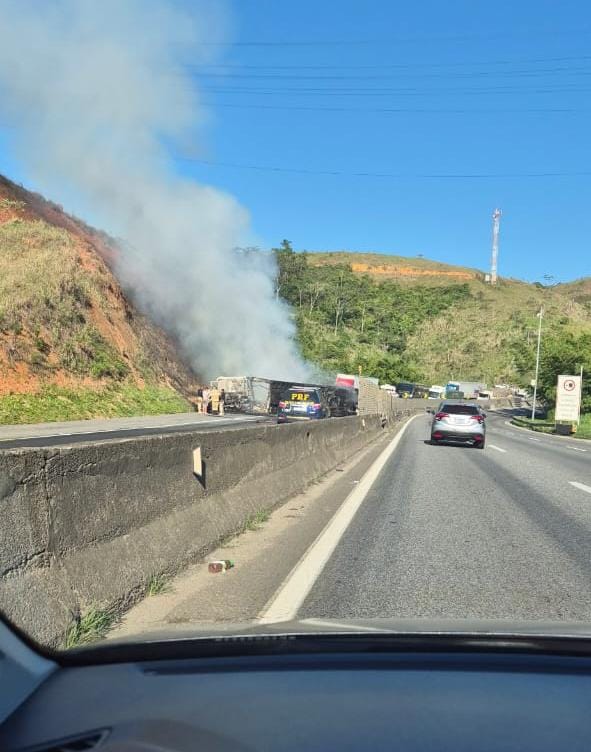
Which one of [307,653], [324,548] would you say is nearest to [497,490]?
[324,548]

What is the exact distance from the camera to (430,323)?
122875 mm

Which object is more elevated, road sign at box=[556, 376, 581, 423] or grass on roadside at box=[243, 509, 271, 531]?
road sign at box=[556, 376, 581, 423]

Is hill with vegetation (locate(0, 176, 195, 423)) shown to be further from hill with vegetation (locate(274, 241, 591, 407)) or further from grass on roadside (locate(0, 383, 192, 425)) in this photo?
hill with vegetation (locate(274, 241, 591, 407))

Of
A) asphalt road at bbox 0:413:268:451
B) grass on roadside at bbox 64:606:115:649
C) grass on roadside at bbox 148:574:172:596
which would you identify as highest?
grass on roadside at bbox 64:606:115:649

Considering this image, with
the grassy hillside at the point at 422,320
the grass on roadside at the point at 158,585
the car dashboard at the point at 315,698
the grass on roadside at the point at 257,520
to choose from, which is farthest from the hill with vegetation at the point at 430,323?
the car dashboard at the point at 315,698

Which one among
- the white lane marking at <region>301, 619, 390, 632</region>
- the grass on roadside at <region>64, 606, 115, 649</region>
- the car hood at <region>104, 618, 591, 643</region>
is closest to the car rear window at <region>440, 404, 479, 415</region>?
the grass on roadside at <region>64, 606, 115, 649</region>

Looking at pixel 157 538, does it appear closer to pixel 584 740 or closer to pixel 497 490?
pixel 584 740

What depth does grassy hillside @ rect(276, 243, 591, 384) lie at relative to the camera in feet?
304

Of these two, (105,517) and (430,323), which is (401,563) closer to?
(105,517)

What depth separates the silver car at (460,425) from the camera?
2339 centimetres

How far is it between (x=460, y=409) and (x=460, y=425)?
2.12 ft

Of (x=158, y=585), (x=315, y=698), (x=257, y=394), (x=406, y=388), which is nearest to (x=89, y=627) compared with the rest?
→ (x=158, y=585)

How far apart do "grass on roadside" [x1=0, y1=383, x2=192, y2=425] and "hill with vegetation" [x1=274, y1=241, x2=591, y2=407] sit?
30.4 metres

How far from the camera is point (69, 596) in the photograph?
4.21 meters
